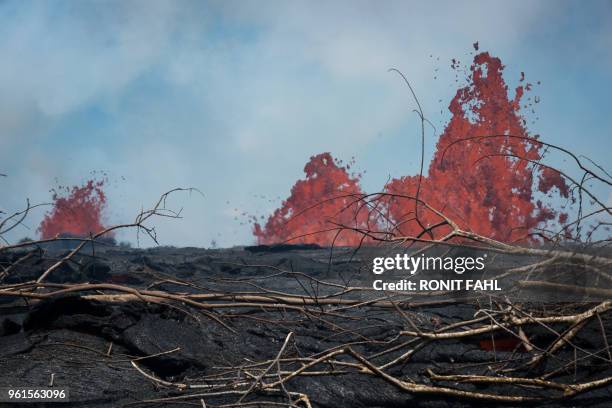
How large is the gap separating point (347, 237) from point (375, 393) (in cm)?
2032

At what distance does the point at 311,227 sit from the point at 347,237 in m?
2.90

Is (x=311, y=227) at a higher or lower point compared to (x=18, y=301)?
higher

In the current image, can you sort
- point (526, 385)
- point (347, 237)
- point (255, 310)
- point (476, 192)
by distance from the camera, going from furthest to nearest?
point (347, 237) → point (476, 192) → point (255, 310) → point (526, 385)

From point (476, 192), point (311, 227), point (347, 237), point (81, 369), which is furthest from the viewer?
point (311, 227)

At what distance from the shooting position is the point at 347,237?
77.4ft

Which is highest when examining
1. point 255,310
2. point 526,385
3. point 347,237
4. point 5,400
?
point 347,237

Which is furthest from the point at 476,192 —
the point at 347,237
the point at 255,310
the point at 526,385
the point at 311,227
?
the point at 526,385

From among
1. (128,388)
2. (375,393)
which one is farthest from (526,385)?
(128,388)

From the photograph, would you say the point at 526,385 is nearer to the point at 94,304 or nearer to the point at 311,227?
the point at 94,304

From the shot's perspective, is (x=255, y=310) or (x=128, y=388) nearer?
(x=128, y=388)

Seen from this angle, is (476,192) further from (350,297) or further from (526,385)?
(526,385)

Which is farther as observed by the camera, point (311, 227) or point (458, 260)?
point (311, 227)

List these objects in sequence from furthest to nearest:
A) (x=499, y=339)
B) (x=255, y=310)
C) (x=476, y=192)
Answer: (x=476, y=192)
(x=255, y=310)
(x=499, y=339)

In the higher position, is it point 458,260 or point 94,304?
point 458,260
